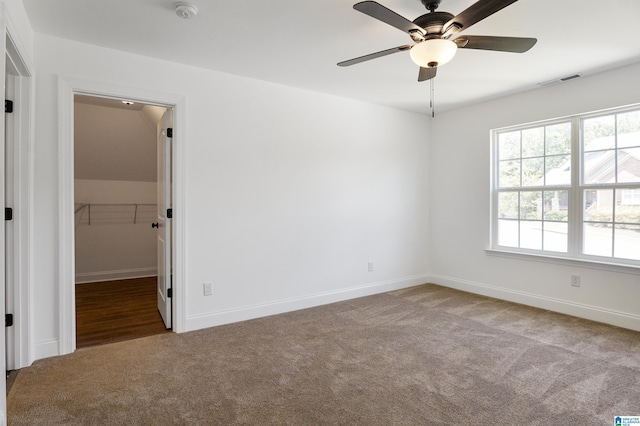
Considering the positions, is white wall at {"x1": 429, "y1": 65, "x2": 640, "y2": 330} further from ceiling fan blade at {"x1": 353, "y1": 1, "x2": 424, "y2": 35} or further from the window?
ceiling fan blade at {"x1": 353, "y1": 1, "x2": 424, "y2": 35}

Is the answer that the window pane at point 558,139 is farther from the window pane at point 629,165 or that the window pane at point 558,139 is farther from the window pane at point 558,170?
the window pane at point 629,165

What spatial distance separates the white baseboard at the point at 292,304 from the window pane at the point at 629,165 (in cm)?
259

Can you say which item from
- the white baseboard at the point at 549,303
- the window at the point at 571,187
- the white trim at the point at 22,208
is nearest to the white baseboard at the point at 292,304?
the white baseboard at the point at 549,303

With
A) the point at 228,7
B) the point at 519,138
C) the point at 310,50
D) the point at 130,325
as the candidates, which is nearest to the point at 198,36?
the point at 228,7

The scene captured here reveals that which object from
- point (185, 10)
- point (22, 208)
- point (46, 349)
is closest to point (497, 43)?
point (185, 10)

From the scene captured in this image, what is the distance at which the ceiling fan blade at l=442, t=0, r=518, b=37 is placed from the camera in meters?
1.69

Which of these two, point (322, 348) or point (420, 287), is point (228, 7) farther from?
point (420, 287)

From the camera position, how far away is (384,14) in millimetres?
1796

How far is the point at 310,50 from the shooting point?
2.88m

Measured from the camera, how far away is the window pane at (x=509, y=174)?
4.20 meters

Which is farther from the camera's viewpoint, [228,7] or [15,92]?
[15,92]

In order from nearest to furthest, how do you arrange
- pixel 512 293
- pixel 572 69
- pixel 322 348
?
pixel 322 348, pixel 572 69, pixel 512 293

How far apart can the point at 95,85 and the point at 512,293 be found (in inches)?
189

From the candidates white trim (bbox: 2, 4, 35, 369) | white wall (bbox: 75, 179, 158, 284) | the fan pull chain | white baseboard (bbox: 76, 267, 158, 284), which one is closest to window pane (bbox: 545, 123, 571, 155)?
the fan pull chain
